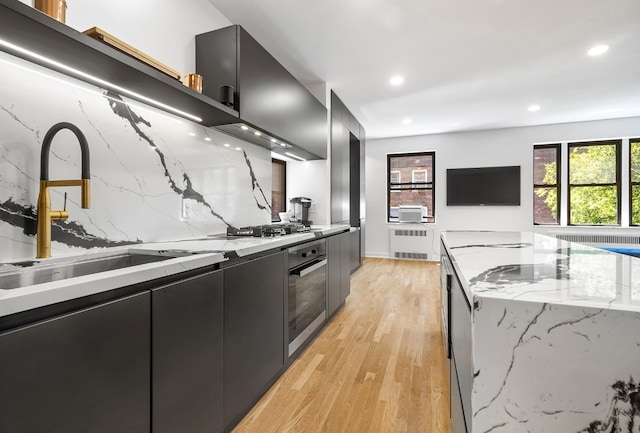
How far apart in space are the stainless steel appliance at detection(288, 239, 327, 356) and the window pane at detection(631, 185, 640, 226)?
6089mm

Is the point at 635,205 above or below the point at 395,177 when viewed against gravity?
below

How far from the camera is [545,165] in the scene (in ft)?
19.2

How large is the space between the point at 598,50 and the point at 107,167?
4.38 meters

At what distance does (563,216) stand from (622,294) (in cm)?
630

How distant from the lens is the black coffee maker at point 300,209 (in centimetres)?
367

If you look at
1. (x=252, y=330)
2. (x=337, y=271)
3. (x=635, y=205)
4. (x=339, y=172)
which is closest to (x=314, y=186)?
(x=339, y=172)

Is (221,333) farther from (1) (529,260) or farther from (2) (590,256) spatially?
(2) (590,256)

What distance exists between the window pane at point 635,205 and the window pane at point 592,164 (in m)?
0.32


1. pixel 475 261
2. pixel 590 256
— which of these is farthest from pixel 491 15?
pixel 475 261

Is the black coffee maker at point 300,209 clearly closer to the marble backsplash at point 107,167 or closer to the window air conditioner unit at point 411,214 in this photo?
the marble backsplash at point 107,167

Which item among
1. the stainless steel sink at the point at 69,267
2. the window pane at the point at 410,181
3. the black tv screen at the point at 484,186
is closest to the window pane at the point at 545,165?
the black tv screen at the point at 484,186

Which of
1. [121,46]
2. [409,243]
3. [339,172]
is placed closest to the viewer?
[121,46]

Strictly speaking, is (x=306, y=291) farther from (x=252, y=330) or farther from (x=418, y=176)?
(x=418, y=176)

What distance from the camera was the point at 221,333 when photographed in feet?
4.35
